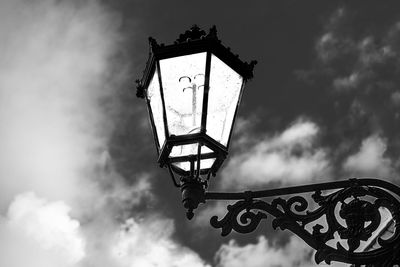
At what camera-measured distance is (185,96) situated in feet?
11.5

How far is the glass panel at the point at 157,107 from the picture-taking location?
3.57 m

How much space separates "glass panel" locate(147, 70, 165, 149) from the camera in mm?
3572

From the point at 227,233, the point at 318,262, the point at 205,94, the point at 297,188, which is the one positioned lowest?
the point at 318,262

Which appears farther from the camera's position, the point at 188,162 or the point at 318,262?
the point at 188,162

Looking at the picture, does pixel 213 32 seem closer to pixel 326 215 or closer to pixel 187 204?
pixel 187 204

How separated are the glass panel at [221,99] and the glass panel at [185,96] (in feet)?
0.24

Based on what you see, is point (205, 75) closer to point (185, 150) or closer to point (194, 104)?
point (194, 104)

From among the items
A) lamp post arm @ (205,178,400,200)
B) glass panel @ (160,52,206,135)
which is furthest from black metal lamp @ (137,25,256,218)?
lamp post arm @ (205,178,400,200)

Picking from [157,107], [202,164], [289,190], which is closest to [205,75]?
[157,107]

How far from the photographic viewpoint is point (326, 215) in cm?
355

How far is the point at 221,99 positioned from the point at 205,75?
202mm

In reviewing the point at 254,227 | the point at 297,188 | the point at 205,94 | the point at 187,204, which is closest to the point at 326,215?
the point at 297,188

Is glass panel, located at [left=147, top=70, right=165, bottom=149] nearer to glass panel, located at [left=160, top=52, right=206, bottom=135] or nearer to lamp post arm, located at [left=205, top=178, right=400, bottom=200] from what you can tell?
glass panel, located at [left=160, top=52, right=206, bottom=135]

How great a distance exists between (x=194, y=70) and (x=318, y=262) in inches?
57.5
